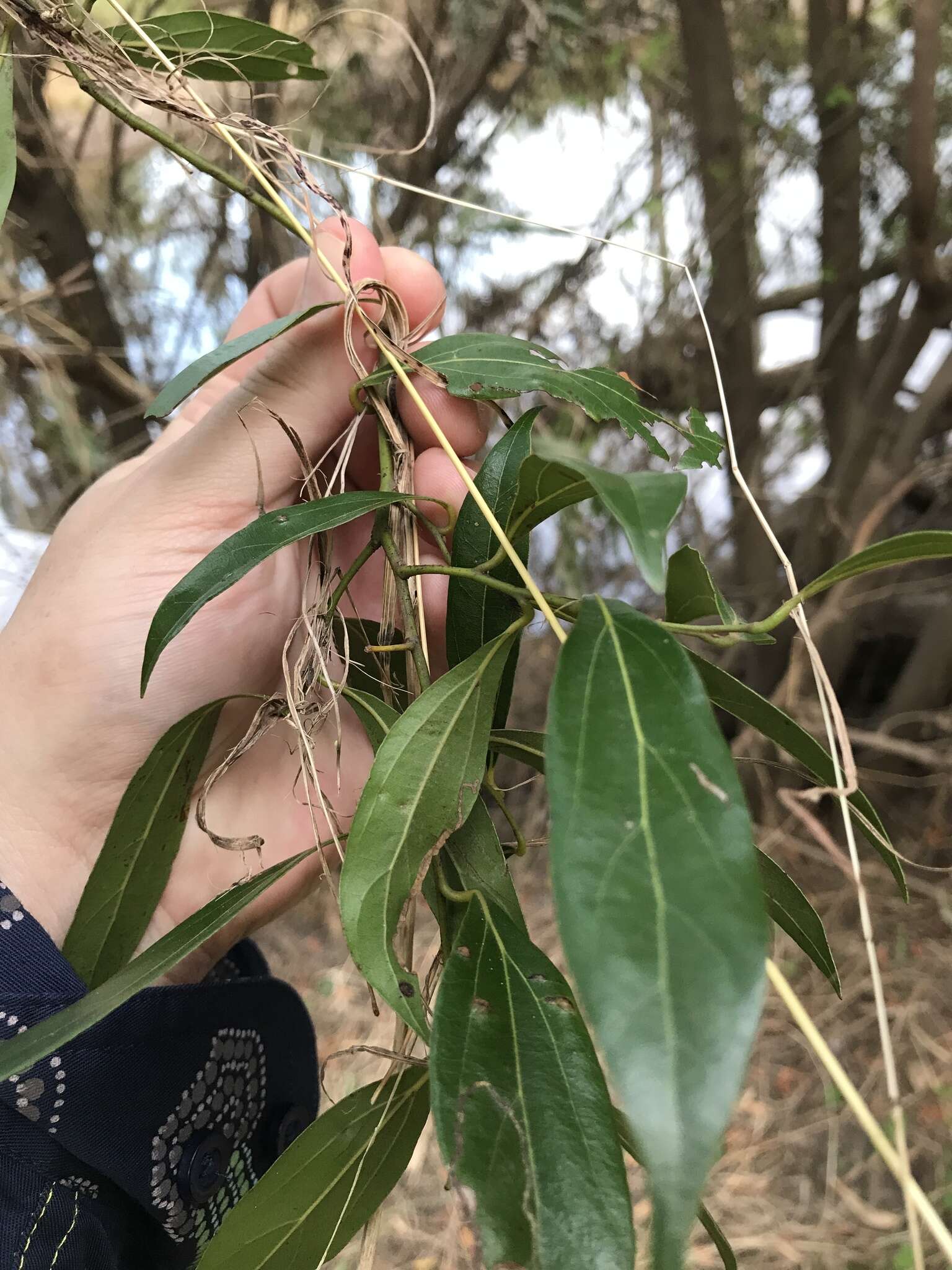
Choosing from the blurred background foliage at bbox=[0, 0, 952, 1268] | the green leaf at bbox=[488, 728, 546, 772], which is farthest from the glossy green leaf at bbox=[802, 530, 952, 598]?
the blurred background foliage at bbox=[0, 0, 952, 1268]

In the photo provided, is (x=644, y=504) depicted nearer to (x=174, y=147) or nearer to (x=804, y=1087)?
(x=174, y=147)

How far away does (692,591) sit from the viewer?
0.34 meters

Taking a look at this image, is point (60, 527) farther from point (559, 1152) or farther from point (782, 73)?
point (782, 73)

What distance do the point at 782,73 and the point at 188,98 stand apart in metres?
1.23

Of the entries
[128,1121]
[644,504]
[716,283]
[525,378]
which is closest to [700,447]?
[525,378]

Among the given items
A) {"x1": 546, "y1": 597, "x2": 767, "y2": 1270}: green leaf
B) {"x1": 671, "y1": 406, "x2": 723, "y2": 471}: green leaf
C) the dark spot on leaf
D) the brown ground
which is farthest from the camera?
the brown ground

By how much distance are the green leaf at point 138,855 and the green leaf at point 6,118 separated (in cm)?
28

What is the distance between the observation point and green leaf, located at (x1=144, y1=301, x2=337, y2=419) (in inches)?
15.1

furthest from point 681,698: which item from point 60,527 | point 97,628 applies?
point 60,527

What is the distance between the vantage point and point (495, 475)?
38 cm

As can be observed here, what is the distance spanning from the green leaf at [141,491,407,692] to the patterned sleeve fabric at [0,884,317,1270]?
0.81ft

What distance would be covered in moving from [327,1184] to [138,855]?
202mm

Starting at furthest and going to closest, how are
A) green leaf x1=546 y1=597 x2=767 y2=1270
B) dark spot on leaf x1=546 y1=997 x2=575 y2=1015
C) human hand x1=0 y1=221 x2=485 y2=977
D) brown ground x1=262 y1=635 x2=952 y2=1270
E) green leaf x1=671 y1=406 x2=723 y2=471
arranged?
brown ground x1=262 y1=635 x2=952 y2=1270 → human hand x1=0 y1=221 x2=485 y2=977 → green leaf x1=671 y1=406 x2=723 y2=471 → dark spot on leaf x1=546 y1=997 x2=575 y2=1015 → green leaf x1=546 y1=597 x2=767 y2=1270

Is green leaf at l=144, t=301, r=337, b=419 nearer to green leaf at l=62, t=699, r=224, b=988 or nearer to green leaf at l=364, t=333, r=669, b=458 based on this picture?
green leaf at l=364, t=333, r=669, b=458
